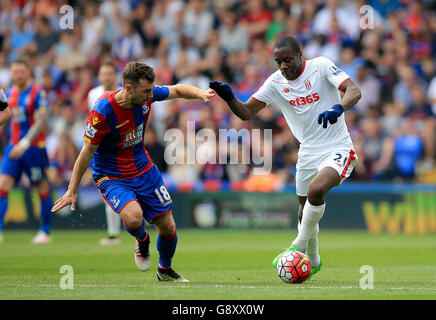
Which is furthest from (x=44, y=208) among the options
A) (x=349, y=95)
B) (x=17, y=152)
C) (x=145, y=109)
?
(x=349, y=95)

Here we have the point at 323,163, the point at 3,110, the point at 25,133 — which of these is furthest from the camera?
the point at 25,133

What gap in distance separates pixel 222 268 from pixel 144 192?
218 centimetres

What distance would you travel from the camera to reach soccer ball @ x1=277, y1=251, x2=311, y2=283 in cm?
827

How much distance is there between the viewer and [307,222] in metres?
8.67

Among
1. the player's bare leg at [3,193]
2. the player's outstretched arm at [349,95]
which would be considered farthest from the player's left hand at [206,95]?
the player's bare leg at [3,193]

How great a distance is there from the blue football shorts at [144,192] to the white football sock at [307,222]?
1.45 m

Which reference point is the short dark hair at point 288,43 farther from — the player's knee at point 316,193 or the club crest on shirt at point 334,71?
the player's knee at point 316,193

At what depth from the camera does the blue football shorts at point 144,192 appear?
8.46 metres

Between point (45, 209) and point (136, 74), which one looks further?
point (45, 209)

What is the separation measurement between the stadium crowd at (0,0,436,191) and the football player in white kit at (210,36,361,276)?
798cm

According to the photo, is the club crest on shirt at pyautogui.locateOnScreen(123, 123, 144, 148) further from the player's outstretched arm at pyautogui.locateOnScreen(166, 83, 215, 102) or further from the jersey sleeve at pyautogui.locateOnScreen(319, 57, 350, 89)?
the jersey sleeve at pyautogui.locateOnScreen(319, 57, 350, 89)

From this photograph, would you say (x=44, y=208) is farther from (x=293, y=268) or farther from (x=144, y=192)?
(x=293, y=268)

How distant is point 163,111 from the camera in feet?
62.5

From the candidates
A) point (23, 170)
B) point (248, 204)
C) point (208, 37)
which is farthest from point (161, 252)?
point (208, 37)
